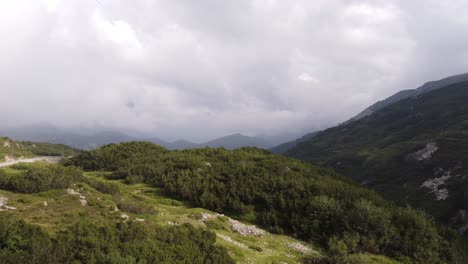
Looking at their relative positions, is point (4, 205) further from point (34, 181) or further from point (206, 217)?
point (206, 217)

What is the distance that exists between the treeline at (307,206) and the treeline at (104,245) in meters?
10.7

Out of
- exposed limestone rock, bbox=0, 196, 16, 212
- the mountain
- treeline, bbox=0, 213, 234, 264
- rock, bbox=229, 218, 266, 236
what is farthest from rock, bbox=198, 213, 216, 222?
the mountain

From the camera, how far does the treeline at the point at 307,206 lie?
85.5ft

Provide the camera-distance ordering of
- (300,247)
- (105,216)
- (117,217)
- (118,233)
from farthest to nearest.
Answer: (300,247), (105,216), (117,217), (118,233)

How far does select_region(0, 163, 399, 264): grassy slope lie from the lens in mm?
20402

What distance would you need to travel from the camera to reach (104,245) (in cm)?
1552

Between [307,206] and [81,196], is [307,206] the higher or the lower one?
the lower one

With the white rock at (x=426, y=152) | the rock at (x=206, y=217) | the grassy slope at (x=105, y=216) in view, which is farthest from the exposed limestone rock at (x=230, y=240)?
the white rock at (x=426, y=152)

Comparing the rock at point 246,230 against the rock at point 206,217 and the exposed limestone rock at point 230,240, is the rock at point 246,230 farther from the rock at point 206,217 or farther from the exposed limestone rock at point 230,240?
the exposed limestone rock at point 230,240

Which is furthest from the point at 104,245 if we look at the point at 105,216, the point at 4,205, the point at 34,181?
the point at 34,181

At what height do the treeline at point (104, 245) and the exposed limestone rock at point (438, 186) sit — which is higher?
the treeline at point (104, 245)

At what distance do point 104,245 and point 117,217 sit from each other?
686cm

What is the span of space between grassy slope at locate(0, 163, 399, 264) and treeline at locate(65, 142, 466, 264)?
7.00 ft

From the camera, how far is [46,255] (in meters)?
13.5
